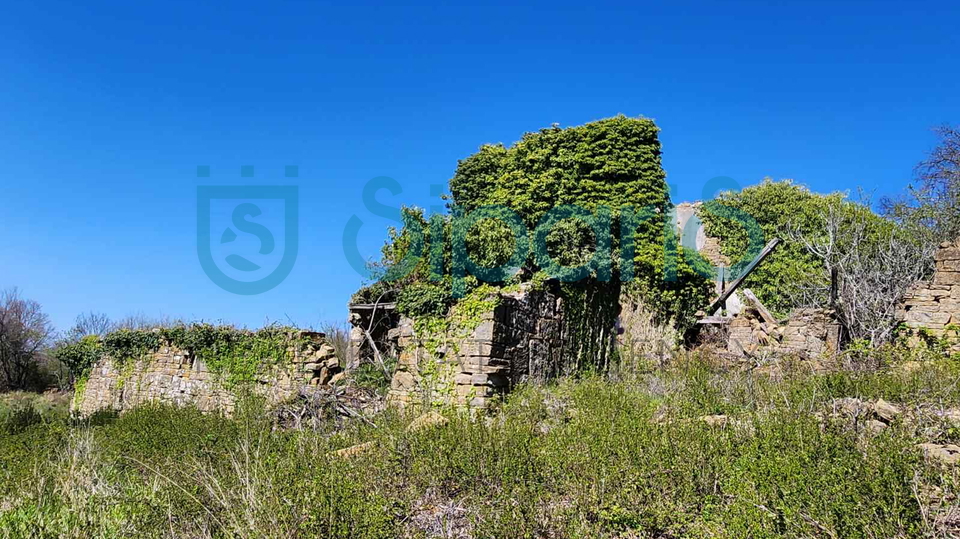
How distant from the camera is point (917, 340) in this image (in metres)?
11.1

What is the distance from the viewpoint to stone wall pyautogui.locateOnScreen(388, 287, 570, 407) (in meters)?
9.27

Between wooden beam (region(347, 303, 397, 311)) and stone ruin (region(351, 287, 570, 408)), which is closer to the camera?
stone ruin (region(351, 287, 570, 408))

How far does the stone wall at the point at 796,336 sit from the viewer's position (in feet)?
39.2

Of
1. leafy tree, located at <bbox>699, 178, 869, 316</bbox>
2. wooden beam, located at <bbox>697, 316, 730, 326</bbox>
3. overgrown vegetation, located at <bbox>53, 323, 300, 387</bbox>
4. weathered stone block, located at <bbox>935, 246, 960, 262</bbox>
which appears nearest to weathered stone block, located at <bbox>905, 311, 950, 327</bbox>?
weathered stone block, located at <bbox>935, 246, 960, 262</bbox>

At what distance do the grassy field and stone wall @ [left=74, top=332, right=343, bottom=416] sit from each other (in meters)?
4.43

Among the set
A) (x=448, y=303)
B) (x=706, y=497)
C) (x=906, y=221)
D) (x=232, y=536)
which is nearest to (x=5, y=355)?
(x=448, y=303)

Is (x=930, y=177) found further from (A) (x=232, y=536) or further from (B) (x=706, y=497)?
(A) (x=232, y=536)

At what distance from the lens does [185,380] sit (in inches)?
525

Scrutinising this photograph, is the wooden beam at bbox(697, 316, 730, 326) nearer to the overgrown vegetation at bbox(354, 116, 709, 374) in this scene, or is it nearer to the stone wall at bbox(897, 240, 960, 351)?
the overgrown vegetation at bbox(354, 116, 709, 374)

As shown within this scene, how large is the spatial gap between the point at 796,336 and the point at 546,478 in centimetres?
960

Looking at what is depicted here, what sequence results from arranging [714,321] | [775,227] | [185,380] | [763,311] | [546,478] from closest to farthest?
[546,478] < [185,380] < [763,311] < [714,321] < [775,227]

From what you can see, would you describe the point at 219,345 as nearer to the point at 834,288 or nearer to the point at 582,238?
the point at 582,238

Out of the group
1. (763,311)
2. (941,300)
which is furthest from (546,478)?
(763,311)

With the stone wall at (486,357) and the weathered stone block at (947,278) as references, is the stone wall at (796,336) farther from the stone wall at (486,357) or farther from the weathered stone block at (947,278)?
the stone wall at (486,357)
